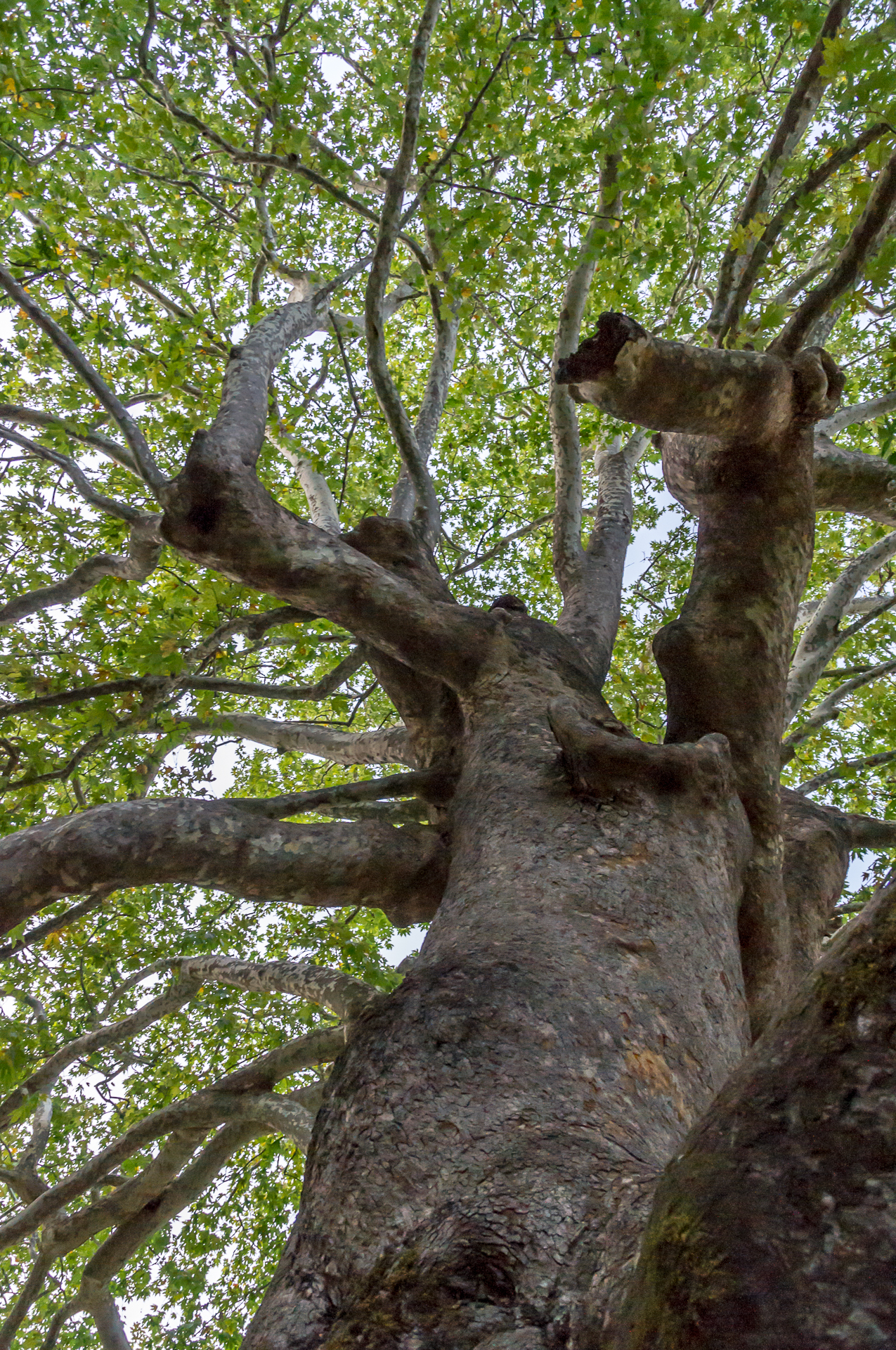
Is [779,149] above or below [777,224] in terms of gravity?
above

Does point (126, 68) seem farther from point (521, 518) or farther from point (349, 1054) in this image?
point (349, 1054)

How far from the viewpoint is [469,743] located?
345 centimetres

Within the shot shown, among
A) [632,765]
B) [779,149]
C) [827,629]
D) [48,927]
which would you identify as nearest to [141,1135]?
[48,927]

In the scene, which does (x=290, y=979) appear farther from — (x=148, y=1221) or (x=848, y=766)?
(x=848, y=766)

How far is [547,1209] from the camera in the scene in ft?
4.56

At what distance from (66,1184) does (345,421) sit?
7.91 metres

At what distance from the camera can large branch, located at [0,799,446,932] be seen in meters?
2.52

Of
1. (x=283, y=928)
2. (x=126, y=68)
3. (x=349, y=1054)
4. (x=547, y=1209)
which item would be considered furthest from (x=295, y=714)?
(x=547, y=1209)

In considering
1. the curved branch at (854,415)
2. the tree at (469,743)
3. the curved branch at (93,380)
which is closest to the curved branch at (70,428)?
the tree at (469,743)

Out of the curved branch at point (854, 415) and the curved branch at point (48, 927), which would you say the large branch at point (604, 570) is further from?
the curved branch at point (48, 927)

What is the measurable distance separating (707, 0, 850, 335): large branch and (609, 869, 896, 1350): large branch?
3.71m

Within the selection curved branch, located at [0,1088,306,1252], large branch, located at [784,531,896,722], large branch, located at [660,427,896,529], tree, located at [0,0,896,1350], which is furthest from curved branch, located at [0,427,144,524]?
large branch, located at [784,531,896,722]

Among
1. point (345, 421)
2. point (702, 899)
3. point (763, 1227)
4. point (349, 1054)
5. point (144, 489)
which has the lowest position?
point (763, 1227)

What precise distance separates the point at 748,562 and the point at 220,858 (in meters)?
2.48
